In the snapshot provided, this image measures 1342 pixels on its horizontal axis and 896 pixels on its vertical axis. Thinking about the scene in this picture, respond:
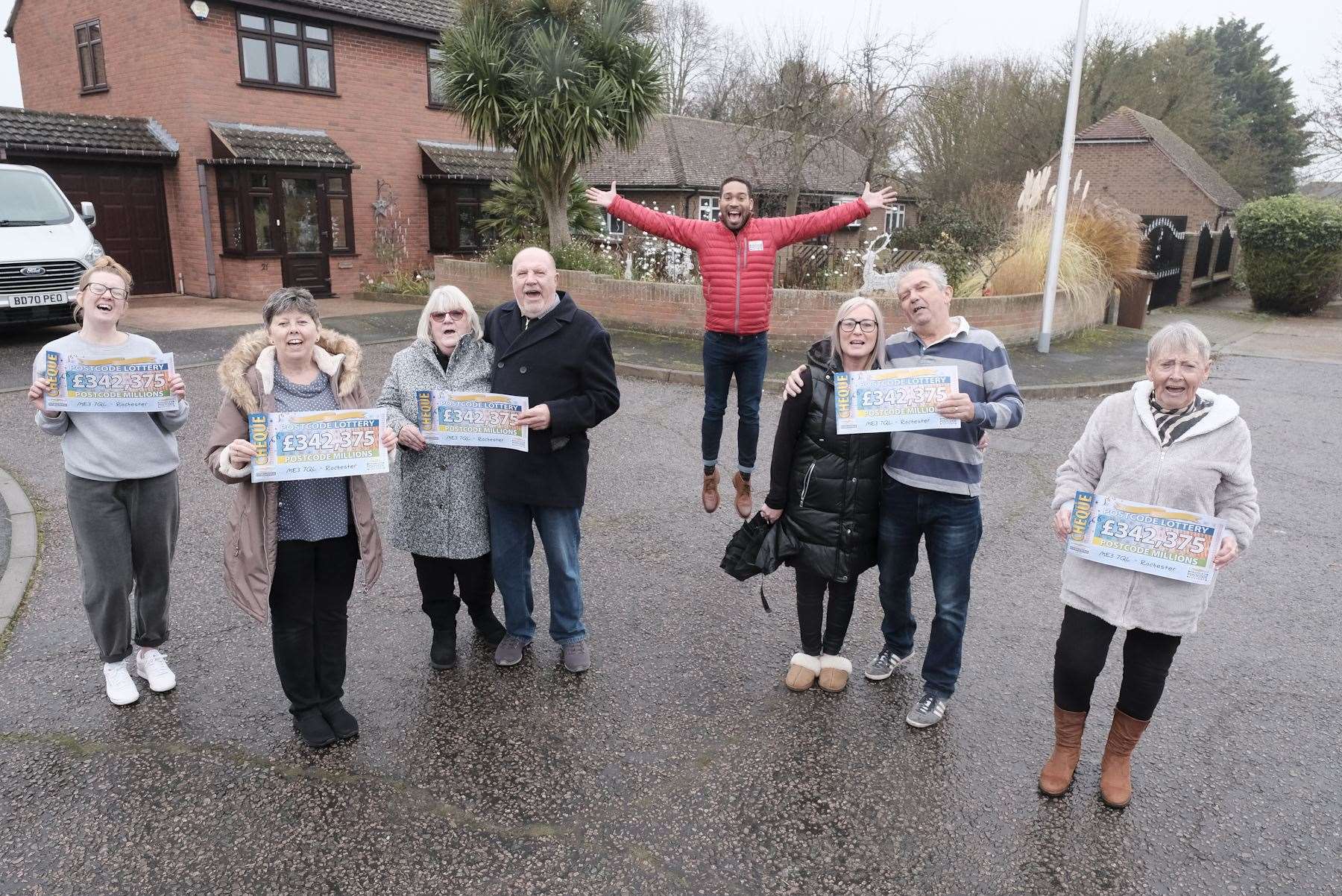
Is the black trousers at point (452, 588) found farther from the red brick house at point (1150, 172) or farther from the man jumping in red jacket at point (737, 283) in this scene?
the red brick house at point (1150, 172)

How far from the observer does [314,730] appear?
11.5ft

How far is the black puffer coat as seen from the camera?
3660 mm

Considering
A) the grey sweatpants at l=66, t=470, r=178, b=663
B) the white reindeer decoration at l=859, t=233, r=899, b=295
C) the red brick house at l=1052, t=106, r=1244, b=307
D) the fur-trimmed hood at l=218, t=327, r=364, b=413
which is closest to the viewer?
the fur-trimmed hood at l=218, t=327, r=364, b=413

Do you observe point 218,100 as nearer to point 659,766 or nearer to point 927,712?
point 659,766

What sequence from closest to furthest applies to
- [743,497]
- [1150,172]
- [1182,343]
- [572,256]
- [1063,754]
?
[1182,343]
[1063,754]
[743,497]
[572,256]
[1150,172]

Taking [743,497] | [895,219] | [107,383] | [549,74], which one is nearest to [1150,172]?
[895,219]

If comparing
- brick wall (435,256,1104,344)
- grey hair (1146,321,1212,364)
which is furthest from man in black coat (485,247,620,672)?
brick wall (435,256,1104,344)

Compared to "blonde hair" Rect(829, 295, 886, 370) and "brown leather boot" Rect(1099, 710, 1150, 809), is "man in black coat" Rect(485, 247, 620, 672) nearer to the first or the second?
"blonde hair" Rect(829, 295, 886, 370)

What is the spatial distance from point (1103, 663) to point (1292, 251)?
63.6 ft

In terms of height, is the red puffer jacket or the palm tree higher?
the palm tree

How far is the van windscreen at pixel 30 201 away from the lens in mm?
12039

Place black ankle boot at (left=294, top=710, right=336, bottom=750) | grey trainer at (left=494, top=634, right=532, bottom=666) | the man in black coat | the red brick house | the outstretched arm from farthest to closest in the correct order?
1. the red brick house
2. the outstretched arm
3. grey trainer at (left=494, top=634, right=532, bottom=666)
4. the man in black coat
5. black ankle boot at (left=294, top=710, right=336, bottom=750)

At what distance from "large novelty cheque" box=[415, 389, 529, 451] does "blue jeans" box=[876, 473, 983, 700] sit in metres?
1.53

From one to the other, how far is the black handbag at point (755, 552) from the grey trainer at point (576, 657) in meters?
0.78
